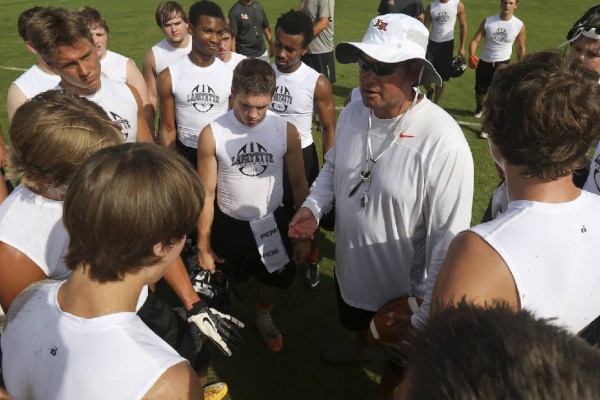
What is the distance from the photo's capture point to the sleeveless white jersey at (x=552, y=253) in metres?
1.61

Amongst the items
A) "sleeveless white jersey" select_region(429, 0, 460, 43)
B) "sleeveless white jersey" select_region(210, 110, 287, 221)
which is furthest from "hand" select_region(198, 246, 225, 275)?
"sleeveless white jersey" select_region(429, 0, 460, 43)

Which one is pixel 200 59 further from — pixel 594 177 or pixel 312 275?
pixel 594 177

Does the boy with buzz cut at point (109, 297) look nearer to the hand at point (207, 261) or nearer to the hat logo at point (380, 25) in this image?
the hat logo at point (380, 25)

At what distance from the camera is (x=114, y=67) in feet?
17.5

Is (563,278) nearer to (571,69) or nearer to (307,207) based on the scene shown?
(571,69)

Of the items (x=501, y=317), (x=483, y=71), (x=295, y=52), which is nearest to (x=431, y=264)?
(x=501, y=317)

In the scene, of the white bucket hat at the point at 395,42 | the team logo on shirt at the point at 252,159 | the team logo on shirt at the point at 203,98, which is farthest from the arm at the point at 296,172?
the team logo on shirt at the point at 203,98

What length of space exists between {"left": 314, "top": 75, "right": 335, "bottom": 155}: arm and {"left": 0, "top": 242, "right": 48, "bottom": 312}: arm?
3550 millimetres

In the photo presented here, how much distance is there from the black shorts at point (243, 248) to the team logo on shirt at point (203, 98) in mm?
1537

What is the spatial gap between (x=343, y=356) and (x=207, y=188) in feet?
6.11

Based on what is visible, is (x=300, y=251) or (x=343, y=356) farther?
(x=343, y=356)

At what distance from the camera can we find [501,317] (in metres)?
0.91

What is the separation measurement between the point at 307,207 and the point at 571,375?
98.0 inches

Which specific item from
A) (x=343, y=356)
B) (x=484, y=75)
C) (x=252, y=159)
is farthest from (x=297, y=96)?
(x=484, y=75)
